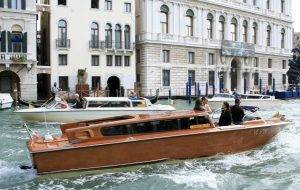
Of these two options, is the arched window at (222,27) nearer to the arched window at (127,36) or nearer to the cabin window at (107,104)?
the arched window at (127,36)

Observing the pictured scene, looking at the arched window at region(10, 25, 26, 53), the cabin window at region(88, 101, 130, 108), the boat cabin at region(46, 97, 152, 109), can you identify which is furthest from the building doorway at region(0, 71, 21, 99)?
the cabin window at region(88, 101, 130, 108)

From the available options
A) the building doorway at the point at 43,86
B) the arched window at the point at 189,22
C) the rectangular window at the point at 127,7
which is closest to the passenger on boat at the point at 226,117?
the building doorway at the point at 43,86

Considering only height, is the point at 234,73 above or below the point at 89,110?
above

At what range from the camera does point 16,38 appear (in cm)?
2573

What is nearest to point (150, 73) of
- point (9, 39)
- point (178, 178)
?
point (9, 39)

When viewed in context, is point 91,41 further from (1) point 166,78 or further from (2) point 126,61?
(1) point 166,78

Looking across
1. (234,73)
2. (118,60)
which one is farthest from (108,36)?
(234,73)

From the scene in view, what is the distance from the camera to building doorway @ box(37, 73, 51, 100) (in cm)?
2812

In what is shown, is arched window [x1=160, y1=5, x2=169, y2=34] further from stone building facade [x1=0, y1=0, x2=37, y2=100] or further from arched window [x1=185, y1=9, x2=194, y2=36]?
stone building facade [x1=0, y1=0, x2=37, y2=100]

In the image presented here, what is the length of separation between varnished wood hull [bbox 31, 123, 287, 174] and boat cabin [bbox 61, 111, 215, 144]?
6.6 inches

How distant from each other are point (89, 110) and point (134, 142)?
8.20m

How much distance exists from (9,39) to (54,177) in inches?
748

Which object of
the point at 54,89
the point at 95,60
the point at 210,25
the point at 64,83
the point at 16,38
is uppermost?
the point at 210,25

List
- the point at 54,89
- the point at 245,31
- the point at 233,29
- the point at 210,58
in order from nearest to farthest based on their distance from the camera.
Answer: the point at 54,89 < the point at 210,58 < the point at 233,29 < the point at 245,31
